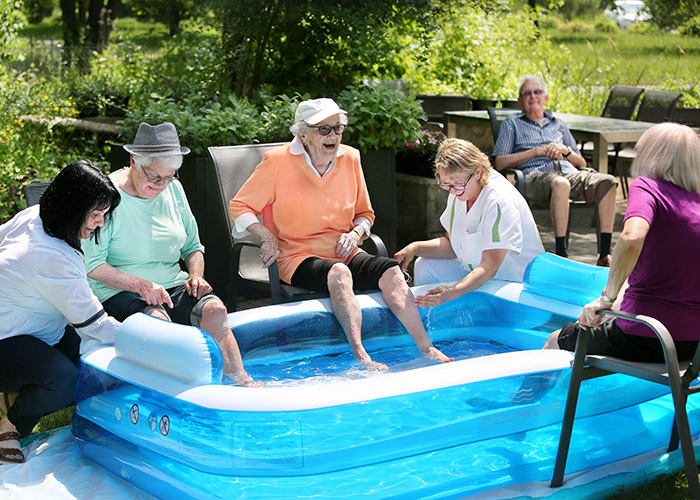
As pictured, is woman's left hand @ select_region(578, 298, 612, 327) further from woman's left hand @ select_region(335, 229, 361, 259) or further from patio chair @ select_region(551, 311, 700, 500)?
woman's left hand @ select_region(335, 229, 361, 259)

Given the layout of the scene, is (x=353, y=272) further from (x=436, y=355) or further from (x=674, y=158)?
(x=674, y=158)

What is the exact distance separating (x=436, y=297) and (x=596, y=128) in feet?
10.1

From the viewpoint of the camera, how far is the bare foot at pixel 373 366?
3.68m

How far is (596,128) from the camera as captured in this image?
6309 millimetres

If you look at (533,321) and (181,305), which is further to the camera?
(533,321)

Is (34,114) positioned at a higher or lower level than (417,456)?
higher

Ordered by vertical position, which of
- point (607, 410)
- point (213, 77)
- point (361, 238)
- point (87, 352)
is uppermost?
point (213, 77)

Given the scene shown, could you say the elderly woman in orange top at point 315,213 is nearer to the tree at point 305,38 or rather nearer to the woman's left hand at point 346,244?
the woman's left hand at point 346,244

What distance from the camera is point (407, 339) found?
406 centimetres

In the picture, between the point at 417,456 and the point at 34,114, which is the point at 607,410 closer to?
the point at 417,456

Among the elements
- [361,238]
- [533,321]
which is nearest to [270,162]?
[361,238]

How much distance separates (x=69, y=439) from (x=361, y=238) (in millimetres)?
1716

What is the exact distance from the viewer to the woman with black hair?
2.93 m

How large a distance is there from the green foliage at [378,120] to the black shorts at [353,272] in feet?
4.85
